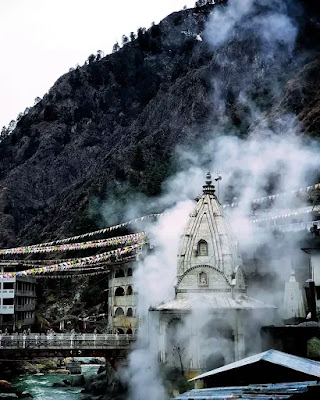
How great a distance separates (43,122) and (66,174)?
18.2 metres

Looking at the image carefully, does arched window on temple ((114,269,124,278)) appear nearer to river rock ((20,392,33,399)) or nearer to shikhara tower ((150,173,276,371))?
river rock ((20,392,33,399))

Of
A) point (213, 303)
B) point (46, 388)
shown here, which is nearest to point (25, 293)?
point (46, 388)

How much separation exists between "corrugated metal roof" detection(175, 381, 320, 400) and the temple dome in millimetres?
26505

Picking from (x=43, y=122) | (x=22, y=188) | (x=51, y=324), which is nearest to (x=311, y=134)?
(x=51, y=324)

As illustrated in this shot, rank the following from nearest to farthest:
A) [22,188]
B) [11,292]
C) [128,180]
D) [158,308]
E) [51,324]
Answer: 1. [158,308]
2. [11,292]
3. [51,324]
4. [128,180]
5. [22,188]

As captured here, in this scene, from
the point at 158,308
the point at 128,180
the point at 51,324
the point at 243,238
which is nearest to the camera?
the point at 158,308

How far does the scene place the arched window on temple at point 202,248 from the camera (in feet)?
149

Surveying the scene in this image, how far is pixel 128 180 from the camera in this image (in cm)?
10294

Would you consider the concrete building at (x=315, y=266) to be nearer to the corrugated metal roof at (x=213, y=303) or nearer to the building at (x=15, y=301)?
the corrugated metal roof at (x=213, y=303)

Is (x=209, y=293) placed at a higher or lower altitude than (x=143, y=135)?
lower

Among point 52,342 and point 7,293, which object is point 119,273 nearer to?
point 7,293

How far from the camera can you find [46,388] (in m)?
58.4

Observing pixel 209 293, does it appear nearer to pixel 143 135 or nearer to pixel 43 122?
pixel 143 135

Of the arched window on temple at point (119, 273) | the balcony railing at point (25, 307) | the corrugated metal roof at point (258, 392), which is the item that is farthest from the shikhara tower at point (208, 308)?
the balcony railing at point (25, 307)
